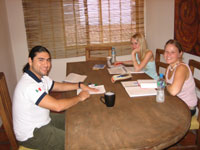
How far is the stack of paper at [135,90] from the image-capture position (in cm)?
157

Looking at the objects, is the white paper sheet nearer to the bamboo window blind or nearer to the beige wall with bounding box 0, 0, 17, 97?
the beige wall with bounding box 0, 0, 17, 97

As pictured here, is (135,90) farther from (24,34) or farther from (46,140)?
(24,34)

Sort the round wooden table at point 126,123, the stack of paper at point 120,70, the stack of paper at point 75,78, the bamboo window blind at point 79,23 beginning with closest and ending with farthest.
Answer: the round wooden table at point 126,123
the stack of paper at point 75,78
the stack of paper at point 120,70
the bamboo window blind at point 79,23

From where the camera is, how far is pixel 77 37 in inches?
154

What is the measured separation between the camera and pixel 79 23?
3838 millimetres

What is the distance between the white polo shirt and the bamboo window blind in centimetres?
246

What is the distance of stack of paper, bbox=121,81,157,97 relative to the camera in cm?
157

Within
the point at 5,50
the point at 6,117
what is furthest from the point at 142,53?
the point at 5,50

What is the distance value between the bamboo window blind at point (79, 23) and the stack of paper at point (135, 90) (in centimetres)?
228

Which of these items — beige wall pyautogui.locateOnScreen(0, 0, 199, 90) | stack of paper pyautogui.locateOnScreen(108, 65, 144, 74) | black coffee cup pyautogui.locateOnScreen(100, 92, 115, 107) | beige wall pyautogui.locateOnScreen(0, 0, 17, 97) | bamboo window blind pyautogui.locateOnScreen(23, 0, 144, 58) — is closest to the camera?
black coffee cup pyautogui.locateOnScreen(100, 92, 115, 107)

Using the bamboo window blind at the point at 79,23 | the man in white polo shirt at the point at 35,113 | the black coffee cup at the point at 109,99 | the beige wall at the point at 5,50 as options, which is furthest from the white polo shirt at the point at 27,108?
the bamboo window blind at the point at 79,23

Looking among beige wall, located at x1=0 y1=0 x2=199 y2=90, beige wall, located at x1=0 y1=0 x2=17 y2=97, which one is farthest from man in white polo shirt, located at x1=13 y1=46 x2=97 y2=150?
beige wall, located at x1=0 y1=0 x2=199 y2=90

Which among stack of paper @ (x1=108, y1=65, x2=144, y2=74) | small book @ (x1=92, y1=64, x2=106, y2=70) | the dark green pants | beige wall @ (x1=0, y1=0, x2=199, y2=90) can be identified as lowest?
the dark green pants

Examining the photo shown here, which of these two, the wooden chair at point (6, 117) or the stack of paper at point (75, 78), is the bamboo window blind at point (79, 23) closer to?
the stack of paper at point (75, 78)
